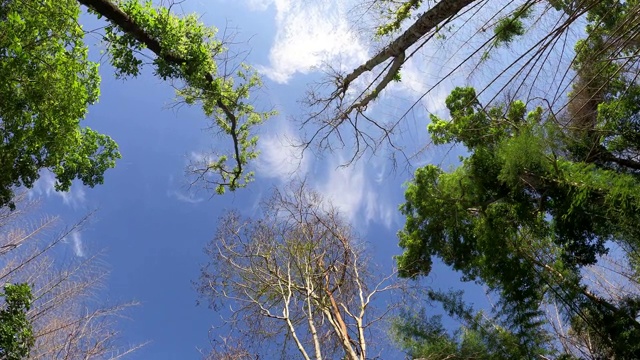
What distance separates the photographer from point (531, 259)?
Answer: 7816 mm

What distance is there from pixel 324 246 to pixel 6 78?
24.4ft

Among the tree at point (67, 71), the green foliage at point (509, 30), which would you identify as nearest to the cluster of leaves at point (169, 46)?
the tree at point (67, 71)

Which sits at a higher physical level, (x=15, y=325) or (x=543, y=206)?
(x=543, y=206)

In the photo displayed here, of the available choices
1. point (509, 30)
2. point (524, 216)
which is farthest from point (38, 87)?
point (524, 216)

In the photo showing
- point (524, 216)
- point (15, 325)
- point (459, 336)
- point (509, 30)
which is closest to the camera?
point (509, 30)

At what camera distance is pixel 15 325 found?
22.1 feet

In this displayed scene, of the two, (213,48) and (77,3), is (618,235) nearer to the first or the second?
(213,48)

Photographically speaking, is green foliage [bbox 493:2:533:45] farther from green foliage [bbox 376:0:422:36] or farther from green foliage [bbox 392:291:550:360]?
green foliage [bbox 392:291:550:360]

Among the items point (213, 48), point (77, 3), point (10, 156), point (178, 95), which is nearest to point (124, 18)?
point (77, 3)

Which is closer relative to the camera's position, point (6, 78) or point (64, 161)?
point (6, 78)

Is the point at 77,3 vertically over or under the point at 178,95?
under

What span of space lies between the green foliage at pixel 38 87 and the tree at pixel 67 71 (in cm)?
1

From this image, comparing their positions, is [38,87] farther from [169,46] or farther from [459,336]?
[459,336]

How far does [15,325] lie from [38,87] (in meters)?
3.68
